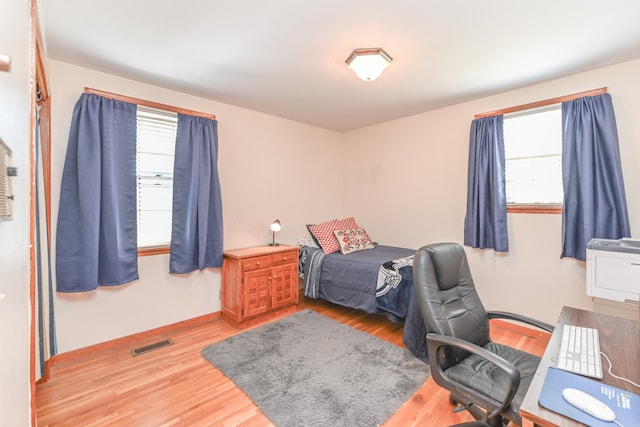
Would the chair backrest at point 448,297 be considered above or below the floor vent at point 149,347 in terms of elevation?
above

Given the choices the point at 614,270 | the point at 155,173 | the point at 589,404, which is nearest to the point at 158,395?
the point at 155,173

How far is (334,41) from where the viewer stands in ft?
6.72

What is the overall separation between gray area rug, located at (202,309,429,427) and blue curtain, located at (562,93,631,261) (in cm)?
180

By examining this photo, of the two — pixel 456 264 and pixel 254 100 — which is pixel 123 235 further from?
pixel 456 264

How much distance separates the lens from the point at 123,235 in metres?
2.62

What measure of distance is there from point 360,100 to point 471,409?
9.48 ft

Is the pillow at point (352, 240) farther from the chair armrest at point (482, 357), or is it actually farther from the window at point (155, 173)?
the chair armrest at point (482, 357)

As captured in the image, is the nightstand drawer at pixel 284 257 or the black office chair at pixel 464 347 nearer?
the black office chair at pixel 464 347

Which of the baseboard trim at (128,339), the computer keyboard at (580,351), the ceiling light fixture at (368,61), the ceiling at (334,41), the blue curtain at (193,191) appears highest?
the ceiling at (334,41)

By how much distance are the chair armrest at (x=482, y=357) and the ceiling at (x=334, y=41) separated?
72.6 inches

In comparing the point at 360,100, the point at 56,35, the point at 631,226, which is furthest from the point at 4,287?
the point at 631,226

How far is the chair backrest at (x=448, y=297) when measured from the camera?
1.57 metres

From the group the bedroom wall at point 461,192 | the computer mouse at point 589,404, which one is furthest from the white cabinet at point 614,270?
the computer mouse at point 589,404

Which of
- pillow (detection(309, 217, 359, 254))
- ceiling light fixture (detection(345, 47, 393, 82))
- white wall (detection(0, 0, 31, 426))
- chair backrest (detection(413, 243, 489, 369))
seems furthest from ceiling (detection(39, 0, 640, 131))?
pillow (detection(309, 217, 359, 254))
